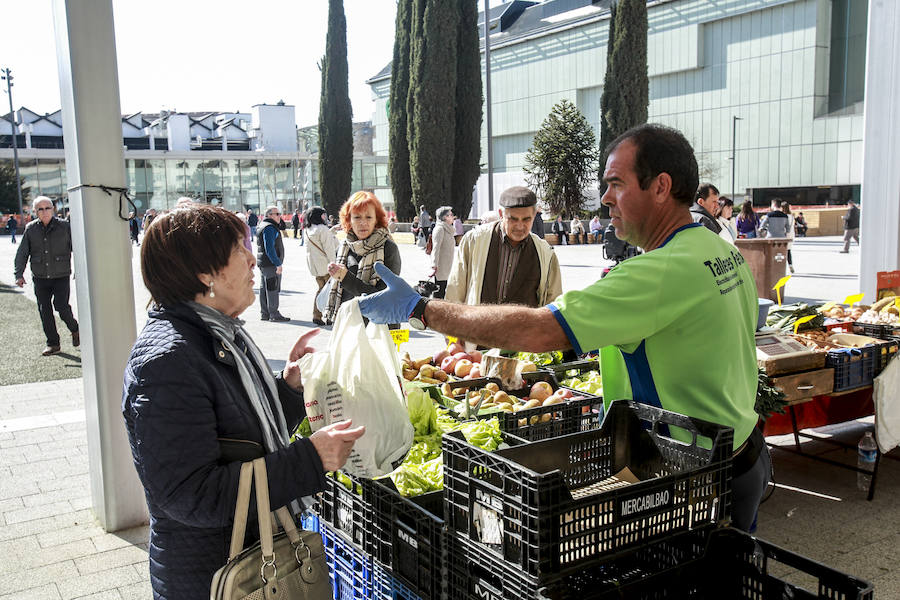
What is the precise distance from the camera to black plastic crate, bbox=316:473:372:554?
7.88 ft

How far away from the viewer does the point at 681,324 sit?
2.10 meters

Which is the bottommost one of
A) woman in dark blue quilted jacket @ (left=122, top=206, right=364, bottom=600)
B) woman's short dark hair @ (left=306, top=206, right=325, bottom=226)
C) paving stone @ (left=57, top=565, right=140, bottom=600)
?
paving stone @ (left=57, top=565, right=140, bottom=600)

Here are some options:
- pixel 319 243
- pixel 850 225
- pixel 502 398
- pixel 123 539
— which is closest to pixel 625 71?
pixel 850 225

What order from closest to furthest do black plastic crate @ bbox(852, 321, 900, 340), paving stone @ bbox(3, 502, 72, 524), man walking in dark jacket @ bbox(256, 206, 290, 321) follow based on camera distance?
paving stone @ bbox(3, 502, 72, 524) < black plastic crate @ bbox(852, 321, 900, 340) < man walking in dark jacket @ bbox(256, 206, 290, 321)

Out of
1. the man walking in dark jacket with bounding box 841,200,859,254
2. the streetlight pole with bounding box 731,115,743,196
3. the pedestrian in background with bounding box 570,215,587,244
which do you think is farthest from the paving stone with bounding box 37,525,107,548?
the streetlight pole with bounding box 731,115,743,196

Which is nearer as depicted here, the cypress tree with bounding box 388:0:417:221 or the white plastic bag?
the white plastic bag

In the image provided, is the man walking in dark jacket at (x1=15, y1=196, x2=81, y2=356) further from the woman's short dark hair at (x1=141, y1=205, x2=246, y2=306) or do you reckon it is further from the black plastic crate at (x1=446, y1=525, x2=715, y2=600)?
the black plastic crate at (x1=446, y1=525, x2=715, y2=600)

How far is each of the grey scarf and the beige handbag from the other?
151 mm

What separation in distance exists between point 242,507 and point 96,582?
242 centimetres

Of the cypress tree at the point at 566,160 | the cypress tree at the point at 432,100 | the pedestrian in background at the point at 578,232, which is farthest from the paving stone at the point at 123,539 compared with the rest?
the cypress tree at the point at 566,160

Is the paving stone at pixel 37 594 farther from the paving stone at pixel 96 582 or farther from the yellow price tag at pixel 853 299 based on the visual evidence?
the yellow price tag at pixel 853 299

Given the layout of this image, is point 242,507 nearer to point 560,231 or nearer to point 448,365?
point 448,365

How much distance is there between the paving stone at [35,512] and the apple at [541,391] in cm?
292

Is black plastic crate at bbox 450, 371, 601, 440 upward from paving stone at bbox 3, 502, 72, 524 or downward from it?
upward
